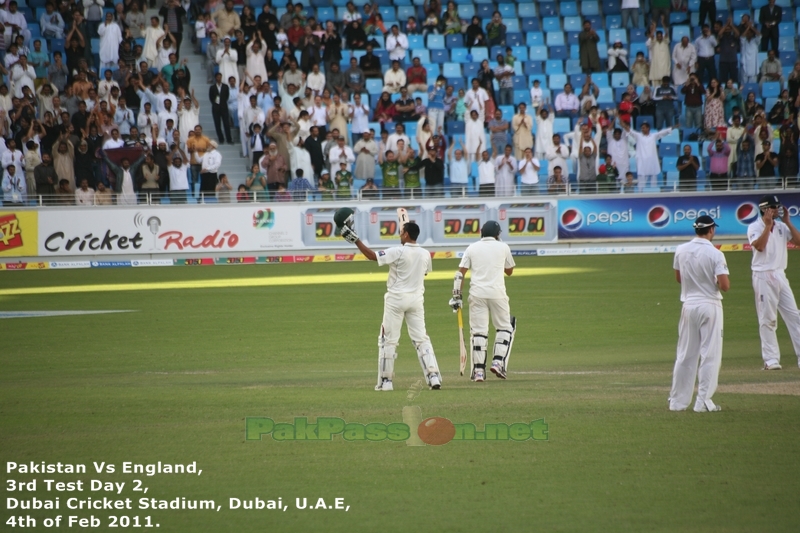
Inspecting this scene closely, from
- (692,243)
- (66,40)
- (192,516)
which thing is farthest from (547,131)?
(192,516)

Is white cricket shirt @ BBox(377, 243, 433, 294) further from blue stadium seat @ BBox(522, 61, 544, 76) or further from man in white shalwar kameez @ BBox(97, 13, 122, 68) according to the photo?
blue stadium seat @ BBox(522, 61, 544, 76)

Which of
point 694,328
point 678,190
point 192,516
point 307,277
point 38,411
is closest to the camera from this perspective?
point 192,516

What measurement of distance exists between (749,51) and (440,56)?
1052cm

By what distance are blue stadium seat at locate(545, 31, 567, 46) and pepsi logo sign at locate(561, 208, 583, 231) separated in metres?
9.41

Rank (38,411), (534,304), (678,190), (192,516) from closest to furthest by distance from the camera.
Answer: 1. (192,516)
2. (38,411)
3. (534,304)
4. (678,190)

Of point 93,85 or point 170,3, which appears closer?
point 93,85

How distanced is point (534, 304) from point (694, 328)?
10.1 meters

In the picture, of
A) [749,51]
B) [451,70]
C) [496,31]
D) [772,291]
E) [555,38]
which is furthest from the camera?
[555,38]

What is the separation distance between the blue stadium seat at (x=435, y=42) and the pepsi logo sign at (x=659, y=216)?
10.8 metres

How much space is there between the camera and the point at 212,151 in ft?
98.8

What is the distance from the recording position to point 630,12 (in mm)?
36312

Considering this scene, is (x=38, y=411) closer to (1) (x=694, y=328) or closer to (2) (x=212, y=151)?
(1) (x=694, y=328)

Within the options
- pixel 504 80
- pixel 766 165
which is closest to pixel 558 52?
pixel 504 80

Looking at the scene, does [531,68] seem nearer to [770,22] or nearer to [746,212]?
[770,22]
